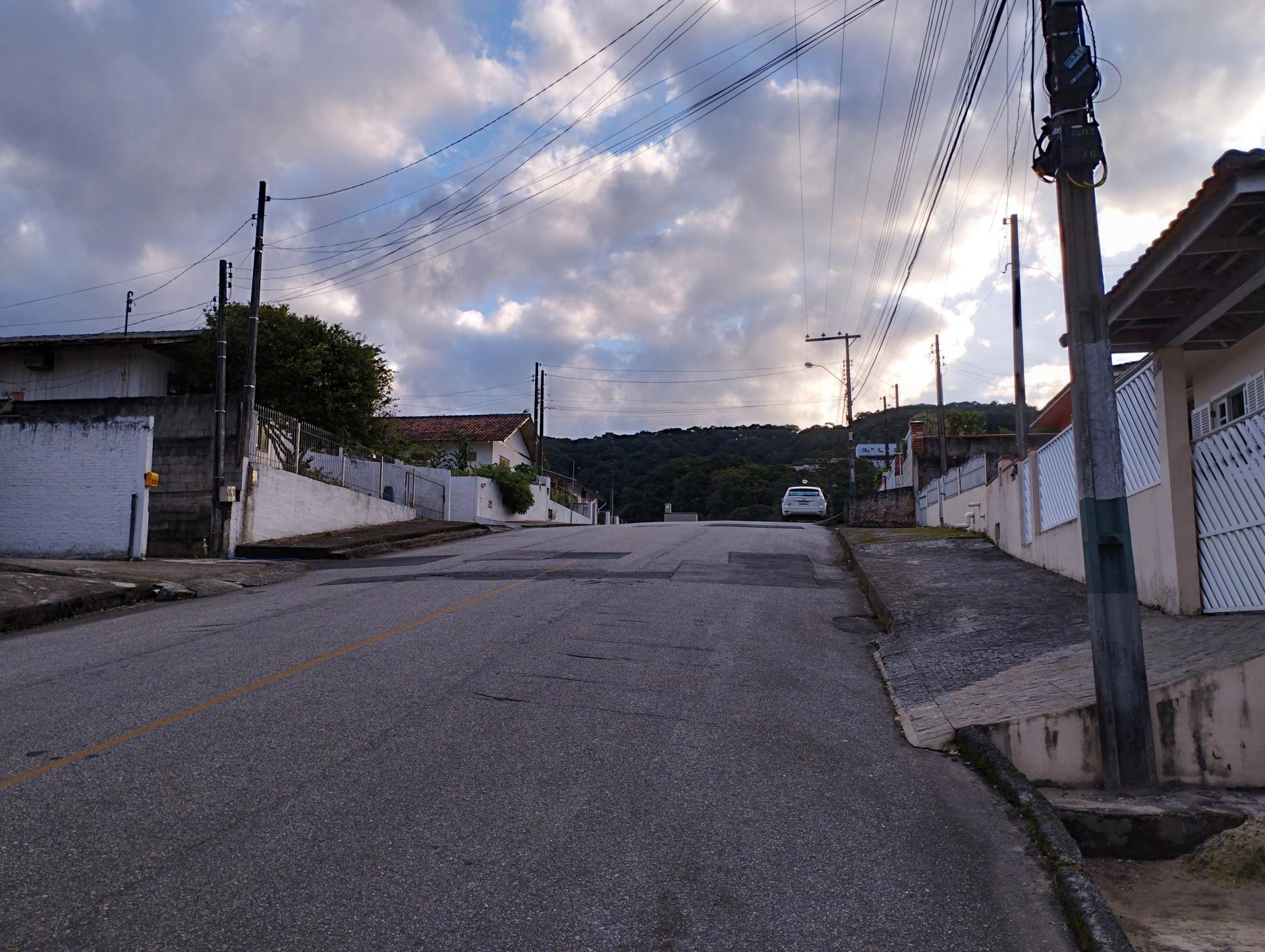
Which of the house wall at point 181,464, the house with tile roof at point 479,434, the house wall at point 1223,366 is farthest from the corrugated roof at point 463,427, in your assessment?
the house wall at point 1223,366

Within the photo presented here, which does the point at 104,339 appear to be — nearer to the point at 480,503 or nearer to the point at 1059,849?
the point at 480,503

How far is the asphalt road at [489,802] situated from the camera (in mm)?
3896

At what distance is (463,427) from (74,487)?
33.2 m

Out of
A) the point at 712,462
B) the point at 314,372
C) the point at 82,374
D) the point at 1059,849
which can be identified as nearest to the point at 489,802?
the point at 1059,849

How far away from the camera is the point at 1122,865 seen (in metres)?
5.04

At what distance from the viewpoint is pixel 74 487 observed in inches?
798

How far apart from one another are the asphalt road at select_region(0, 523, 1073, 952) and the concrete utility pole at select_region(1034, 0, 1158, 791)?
3.27ft

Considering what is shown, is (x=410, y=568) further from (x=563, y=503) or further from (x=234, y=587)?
(x=563, y=503)

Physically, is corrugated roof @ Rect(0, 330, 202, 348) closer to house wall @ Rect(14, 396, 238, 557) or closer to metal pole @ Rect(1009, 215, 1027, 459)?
house wall @ Rect(14, 396, 238, 557)

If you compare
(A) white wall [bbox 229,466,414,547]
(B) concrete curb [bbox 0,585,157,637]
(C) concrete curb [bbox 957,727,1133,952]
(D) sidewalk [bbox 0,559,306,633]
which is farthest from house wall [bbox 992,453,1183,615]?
(A) white wall [bbox 229,466,414,547]

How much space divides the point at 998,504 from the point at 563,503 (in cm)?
3648

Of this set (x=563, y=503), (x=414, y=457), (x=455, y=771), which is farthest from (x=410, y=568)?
(x=563, y=503)

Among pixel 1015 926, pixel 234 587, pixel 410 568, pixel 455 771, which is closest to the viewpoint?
pixel 1015 926

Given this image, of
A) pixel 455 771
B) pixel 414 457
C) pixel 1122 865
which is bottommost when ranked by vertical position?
pixel 1122 865
